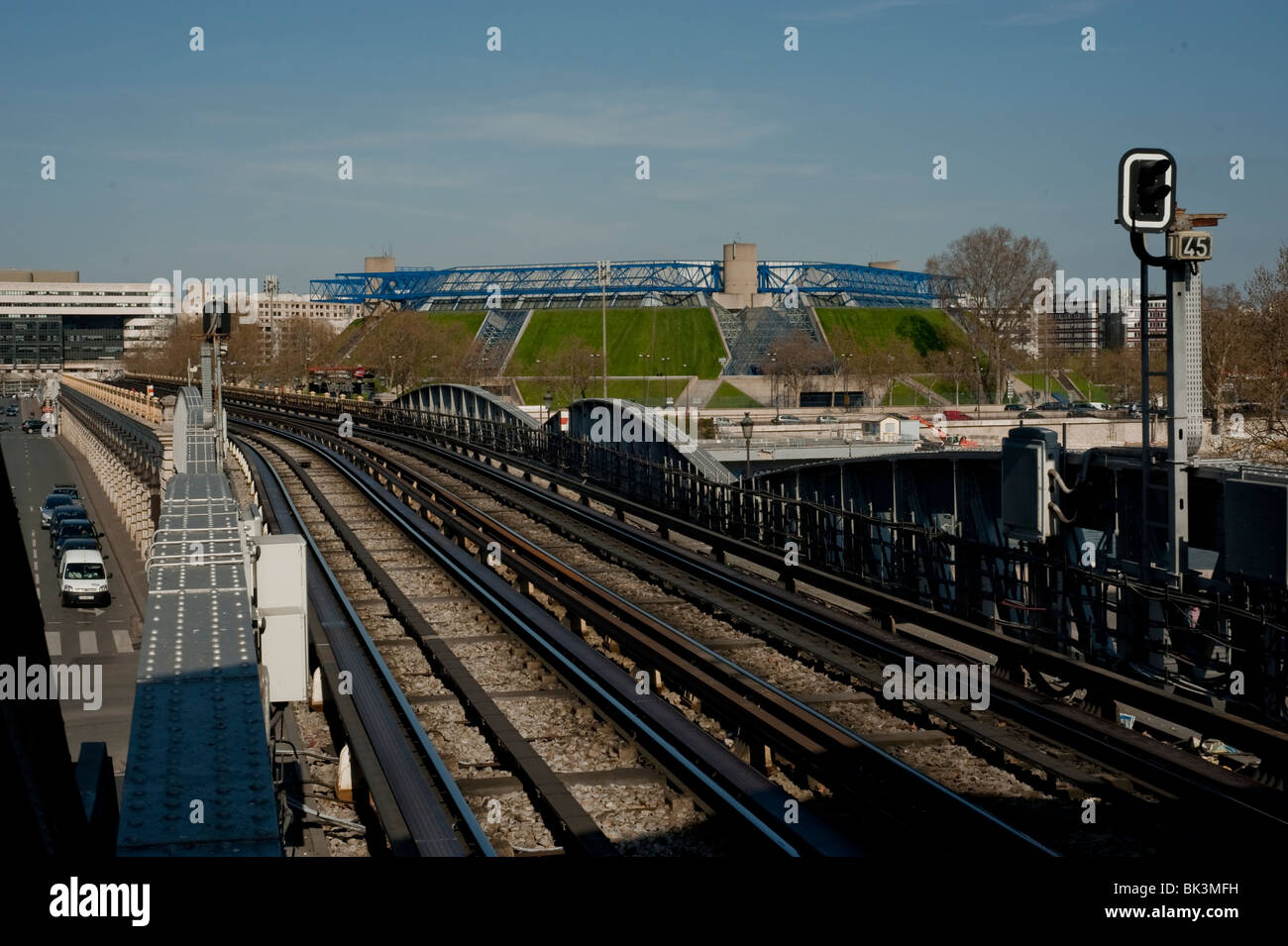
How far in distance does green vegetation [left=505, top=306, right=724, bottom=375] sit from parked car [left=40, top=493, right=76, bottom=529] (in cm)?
6143

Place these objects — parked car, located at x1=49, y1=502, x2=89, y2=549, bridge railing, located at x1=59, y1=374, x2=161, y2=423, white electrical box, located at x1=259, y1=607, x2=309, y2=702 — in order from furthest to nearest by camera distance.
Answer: parked car, located at x1=49, y1=502, x2=89, y2=549, bridge railing, located at x1=59, y1=374, x2=161, y2=423, white electrical box, located at x1=259, y1=607, x2=309, y2=702

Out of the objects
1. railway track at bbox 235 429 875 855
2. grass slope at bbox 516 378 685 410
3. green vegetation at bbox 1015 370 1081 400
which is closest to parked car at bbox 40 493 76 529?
grass slope at bbox 516 378 685 410

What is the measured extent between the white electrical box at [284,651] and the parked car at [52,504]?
49.8m

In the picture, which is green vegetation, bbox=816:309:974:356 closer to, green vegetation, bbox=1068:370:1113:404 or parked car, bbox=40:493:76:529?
green vegetation, bbox=1068:370:1113:404

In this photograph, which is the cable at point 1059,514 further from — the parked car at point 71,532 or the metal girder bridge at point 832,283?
the metal girder bridge at point 832,283

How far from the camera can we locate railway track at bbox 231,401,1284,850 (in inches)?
398

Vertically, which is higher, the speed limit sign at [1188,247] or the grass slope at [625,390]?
the speed limit sign at [1188,247]

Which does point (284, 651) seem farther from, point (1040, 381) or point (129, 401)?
point (1040, 381)

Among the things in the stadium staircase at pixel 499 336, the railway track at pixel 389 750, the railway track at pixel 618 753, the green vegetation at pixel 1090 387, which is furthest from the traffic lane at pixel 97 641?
the green vegetation at pixel 1090 387

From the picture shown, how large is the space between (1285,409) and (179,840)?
1782 inches

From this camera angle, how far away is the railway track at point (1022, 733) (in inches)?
398

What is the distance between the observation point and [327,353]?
140 m
